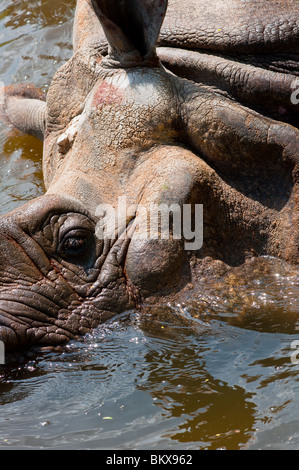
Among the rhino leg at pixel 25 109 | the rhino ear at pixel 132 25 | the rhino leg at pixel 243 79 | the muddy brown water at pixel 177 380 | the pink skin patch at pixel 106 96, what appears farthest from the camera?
the rhino leg at pixel 25 109

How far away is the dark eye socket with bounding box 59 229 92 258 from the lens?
15.5 ft

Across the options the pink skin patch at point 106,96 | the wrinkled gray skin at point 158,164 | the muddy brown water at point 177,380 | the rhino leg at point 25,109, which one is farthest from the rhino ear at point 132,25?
the rhino leg at point 25,109

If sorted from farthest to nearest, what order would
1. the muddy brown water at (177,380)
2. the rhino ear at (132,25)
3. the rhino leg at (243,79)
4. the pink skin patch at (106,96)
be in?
the rhino leg at (243,79)
the pink skin patch at (106,96)
the rhino ear at (132,25)
the muddy brown water at (177,380)

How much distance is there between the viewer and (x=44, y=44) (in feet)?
32.1

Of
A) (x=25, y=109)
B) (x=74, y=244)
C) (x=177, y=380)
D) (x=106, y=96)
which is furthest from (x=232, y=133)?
(x=25, y=109)

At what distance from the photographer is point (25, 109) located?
7891 millimetres

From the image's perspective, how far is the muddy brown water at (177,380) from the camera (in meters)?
3.90

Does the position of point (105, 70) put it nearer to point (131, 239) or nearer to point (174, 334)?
point (131, 239)

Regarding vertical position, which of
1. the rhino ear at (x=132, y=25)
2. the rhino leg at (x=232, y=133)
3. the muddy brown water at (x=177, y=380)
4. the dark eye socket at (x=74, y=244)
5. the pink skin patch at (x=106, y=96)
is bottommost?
the muddy brown water at (x=177, y=380)

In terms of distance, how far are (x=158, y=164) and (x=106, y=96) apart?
0.61 m

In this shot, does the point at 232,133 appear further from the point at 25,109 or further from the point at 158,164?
the point at 25,109

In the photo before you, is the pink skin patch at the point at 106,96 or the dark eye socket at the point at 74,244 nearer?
the dark eye socket at the point at 74,244

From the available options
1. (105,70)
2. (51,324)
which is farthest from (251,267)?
(105,70)

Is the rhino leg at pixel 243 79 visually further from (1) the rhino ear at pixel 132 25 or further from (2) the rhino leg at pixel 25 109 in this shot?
(2) the rhino leg at pixel 25 109
